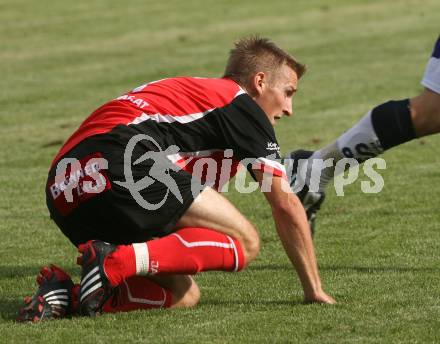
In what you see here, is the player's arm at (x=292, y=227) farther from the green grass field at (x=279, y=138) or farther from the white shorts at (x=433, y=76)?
the white shorts at (x=433, y=76)

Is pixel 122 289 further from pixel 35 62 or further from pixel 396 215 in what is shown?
pixel 35 62

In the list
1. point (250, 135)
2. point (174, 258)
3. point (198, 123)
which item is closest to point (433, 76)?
point (250, 135)

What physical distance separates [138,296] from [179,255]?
1.23 ft

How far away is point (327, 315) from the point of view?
507 centimetres

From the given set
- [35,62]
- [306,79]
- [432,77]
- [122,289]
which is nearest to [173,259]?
[122,289]

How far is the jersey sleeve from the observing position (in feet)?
17.2

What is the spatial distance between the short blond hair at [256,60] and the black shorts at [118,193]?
0.58 meters

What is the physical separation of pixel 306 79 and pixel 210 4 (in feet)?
24.9

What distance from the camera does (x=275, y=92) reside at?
18.3 feet

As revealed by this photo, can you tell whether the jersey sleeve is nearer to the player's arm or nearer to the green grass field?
the player's arm

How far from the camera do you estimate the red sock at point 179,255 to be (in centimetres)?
509

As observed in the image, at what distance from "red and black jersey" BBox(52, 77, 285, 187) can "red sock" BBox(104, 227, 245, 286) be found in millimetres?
374

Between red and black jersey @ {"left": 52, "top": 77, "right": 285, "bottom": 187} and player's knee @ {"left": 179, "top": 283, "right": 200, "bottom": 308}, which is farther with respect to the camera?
player's knee @ {"left": 179, "top": 283, "right": 200, "bottom": 308}

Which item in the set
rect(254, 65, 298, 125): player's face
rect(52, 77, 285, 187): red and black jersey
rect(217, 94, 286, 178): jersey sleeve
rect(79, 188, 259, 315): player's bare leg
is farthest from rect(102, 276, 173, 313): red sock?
rect(254, 65, 298, 125): player's face
